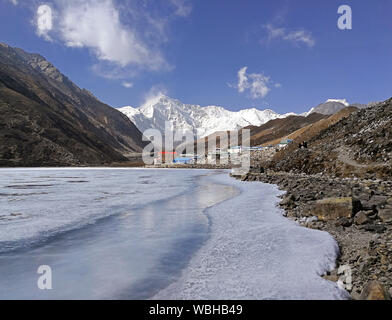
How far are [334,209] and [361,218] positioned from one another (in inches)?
44.7

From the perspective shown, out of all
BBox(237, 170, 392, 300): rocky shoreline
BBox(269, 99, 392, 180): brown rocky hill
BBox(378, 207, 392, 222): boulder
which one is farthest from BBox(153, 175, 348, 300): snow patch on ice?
BBox(269, 99, 392, 180): brown rocky hill

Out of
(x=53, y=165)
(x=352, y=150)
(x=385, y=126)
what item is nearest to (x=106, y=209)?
(x=352, y=150)

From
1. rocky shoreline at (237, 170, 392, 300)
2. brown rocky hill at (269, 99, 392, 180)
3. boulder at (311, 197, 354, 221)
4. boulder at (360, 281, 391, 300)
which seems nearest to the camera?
boulder at (360, 281, 391, 300)

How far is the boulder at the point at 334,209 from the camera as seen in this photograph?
409 inches

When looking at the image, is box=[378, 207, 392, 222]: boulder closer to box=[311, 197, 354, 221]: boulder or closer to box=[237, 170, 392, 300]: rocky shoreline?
box=[237, 170, 392, 300]: rocky shoreline

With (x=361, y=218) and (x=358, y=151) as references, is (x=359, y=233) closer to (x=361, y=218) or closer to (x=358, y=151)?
(x=361, y=218)

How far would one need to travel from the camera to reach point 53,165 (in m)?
117

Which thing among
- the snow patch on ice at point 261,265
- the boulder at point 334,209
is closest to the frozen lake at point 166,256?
the snow patch on ice at point 261,265

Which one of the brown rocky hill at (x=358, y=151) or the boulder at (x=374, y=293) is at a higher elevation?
the brown rocky hill at (x=358, y=151)

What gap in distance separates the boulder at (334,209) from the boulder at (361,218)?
1.13 feet

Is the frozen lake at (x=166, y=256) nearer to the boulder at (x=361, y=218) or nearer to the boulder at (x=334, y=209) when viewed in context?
the boulder at (x=334, y=209)

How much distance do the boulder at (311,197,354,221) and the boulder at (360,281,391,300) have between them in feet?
20.5

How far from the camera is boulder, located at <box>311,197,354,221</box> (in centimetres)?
1039
